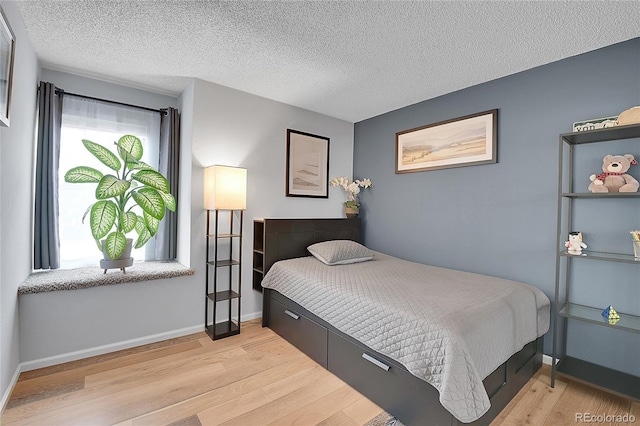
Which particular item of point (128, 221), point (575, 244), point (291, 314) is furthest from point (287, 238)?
point (575, 244)

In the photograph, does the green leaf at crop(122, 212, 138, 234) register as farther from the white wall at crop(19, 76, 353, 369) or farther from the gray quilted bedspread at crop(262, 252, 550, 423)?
the gray quilted bedspread at crop(262, 252, 550, 423)

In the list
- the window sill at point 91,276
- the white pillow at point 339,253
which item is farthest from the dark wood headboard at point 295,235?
the window sill at point 91,276

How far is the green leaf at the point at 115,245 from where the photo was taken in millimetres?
2344

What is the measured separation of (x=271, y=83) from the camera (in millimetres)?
2822

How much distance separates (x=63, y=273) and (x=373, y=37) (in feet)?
10.3

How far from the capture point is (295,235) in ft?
10.4

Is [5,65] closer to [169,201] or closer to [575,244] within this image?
[169,201]

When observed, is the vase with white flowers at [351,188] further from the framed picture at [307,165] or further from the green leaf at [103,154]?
the green leaf at [103,154]

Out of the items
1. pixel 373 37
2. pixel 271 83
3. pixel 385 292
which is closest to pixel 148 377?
pixel 385 292

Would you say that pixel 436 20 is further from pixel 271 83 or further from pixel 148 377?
pixel 148 377

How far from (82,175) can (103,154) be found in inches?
9.3

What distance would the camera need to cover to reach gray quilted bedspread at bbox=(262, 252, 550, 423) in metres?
1.36

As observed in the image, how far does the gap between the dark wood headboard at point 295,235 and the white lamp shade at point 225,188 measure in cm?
40

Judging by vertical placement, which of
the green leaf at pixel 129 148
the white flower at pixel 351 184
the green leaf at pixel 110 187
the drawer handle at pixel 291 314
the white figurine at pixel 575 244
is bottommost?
the drawer handle at pixel 291 314
